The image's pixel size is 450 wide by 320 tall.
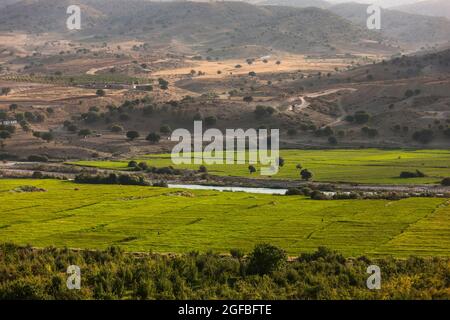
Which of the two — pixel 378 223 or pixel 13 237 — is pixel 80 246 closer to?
pixel 13 237

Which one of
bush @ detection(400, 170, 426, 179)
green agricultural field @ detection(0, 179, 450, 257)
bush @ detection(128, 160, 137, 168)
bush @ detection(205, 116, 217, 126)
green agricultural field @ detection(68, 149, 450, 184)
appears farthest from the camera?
bush @ detection(205, 116, 217, 126)

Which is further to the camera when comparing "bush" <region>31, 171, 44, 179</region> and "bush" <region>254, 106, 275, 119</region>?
"bush" <region>254, 106, 275, 119</region>

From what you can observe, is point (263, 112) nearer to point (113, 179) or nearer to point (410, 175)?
point (410, 175)

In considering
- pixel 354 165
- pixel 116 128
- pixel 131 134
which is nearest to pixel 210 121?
pixel 131 134

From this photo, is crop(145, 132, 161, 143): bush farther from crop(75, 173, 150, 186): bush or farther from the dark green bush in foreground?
the dark green bush in foreground

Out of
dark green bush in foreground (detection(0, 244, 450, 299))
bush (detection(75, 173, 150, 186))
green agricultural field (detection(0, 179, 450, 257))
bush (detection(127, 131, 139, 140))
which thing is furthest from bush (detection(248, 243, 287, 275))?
bush (detection(127, 131, 139, 140))

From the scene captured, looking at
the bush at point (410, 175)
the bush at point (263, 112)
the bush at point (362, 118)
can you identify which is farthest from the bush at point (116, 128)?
the bush at point (410, 175)

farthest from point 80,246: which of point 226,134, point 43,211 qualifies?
point 226,134

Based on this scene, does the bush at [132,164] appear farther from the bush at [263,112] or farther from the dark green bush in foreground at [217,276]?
the dark green bush in foreground at [217,276]
